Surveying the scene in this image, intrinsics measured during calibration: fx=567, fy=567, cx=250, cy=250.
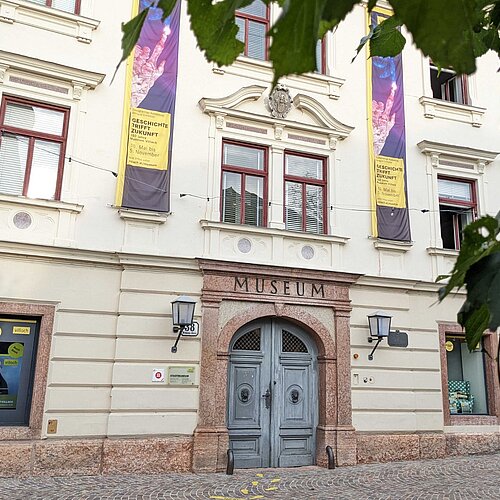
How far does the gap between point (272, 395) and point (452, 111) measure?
24.2 ft

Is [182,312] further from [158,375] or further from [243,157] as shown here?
[243,157]

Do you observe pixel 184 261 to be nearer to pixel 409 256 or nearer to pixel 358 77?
pixel 409 256

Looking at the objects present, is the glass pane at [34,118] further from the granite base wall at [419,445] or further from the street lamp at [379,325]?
the granite base wall at [419,445]

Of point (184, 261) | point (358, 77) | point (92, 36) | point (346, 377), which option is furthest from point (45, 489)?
point (358, 77)

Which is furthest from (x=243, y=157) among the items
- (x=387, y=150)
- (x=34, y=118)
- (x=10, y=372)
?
(x=10, y=372)

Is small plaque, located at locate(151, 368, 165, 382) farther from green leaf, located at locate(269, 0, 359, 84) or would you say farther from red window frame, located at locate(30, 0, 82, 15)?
green leaf, located at locate(269, 0, 359, 84)

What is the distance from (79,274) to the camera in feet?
30.1

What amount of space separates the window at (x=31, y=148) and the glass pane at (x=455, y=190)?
774 centimetres

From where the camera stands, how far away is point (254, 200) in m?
10.6

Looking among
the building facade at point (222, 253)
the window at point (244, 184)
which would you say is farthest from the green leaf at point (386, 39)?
the window at point (244, 184)

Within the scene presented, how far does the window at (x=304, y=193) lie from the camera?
10.8m

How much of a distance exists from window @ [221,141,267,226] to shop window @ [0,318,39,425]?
3.79m

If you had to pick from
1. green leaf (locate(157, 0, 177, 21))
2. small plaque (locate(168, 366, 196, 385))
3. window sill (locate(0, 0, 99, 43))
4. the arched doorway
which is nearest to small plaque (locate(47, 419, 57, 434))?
small plaque (locate(168, 366, 196, 385))

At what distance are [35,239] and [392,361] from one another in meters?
6.78
